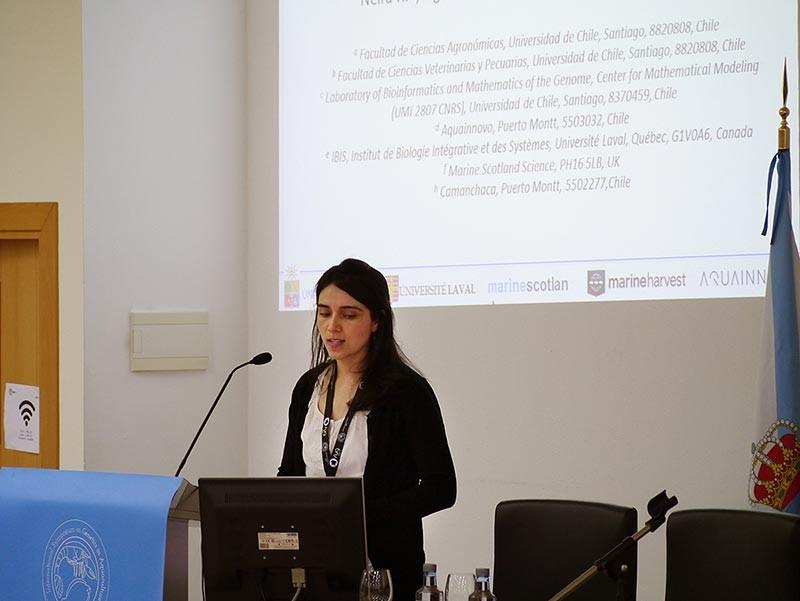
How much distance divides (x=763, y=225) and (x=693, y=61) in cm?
68

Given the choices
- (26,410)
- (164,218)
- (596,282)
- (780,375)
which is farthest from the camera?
(164,218)

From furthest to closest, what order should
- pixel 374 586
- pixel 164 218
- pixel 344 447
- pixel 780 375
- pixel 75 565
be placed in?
pixel 164 218 < pixel 780 375 < pixel 344 447 < pixel 75 565 < pixel 374 586

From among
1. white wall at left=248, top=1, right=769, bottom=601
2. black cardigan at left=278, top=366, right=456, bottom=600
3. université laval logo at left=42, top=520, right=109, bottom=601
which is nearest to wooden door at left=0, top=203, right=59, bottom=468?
white wall at left=248, top=1, right=769, bottom=601

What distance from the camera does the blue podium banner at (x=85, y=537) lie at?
7.63 feet

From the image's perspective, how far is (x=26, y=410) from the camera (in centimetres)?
448

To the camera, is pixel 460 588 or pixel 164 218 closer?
pixel 460 588

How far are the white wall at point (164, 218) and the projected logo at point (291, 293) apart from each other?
228 mm

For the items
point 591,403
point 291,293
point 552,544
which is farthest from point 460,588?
point 291,293

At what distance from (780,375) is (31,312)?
9.67ft

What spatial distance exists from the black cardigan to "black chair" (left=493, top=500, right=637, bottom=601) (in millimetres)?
272

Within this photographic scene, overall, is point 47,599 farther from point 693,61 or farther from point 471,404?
point 693,61

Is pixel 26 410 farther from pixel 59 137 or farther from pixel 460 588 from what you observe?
pixel 460 588

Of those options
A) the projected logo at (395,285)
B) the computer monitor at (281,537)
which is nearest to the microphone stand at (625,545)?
the computer monitor at (281,537)

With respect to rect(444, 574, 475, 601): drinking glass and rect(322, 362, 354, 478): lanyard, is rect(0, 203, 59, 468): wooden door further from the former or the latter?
rect(444, 574, 475, 601): drinking glass
